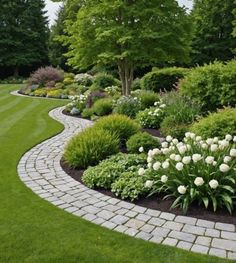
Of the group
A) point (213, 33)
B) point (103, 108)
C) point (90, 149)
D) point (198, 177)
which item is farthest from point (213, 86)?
point (213, 33)

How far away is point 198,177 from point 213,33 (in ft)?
84.1

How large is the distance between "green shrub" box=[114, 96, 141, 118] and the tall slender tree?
200 centimetres

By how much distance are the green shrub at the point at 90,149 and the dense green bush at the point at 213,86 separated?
355 cm

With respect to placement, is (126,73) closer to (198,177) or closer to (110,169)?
(110,169)

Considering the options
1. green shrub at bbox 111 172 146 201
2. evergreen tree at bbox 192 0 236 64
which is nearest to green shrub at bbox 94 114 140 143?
green shrub at bbox 111 172 146 201

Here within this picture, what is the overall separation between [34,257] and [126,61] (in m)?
11.2

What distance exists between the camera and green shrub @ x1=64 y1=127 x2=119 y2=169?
6262 millimetres

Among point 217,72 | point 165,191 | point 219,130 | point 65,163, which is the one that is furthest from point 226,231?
point 217,72

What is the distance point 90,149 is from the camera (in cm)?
631

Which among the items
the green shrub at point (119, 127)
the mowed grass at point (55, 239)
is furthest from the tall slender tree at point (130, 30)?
the mowed grass at point (55, 239)

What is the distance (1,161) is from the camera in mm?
6762

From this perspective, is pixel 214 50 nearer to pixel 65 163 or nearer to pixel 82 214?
pixel 65 163

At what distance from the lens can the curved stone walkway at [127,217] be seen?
144 inches

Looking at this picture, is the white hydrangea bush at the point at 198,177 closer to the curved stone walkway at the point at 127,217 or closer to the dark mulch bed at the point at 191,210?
the dark mulch bed at the point at 191,210
